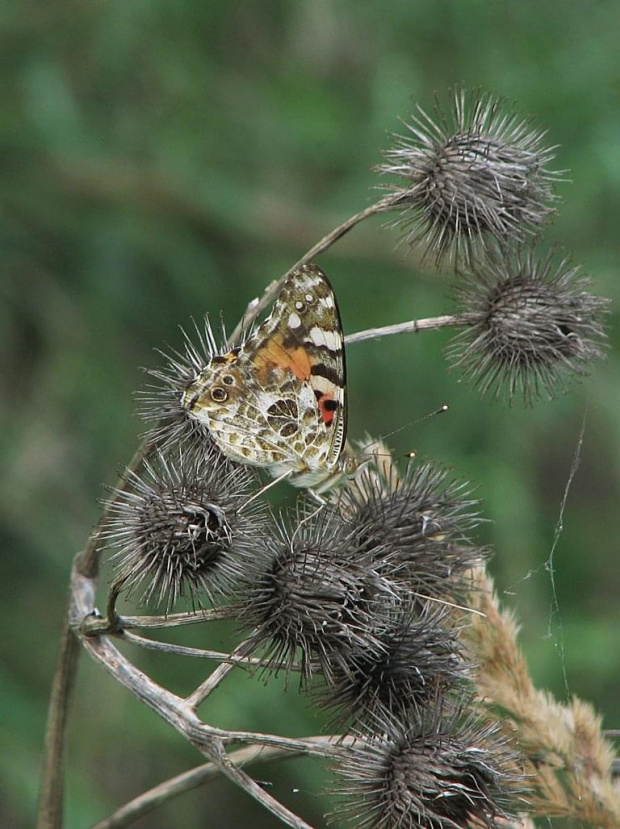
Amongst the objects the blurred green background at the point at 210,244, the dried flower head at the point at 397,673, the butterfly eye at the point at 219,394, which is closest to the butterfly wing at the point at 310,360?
the butterfly eye at the point at 219,394

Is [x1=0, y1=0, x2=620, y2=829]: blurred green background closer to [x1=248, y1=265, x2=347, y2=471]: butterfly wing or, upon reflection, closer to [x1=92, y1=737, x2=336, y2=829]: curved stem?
[x1=248, y1=265, x2=347, y2=471]: butterfly wing

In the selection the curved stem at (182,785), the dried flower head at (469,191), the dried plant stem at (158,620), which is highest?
the dried flower head at (469,191)

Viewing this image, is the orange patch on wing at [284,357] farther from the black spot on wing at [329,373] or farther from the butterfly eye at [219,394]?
the butterfly eye at [219,394]

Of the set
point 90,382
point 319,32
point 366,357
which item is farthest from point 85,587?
point 319,32

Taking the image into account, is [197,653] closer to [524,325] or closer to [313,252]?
[313,252]

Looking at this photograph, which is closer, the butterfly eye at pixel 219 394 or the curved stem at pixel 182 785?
the curved stem at pixel 182 785

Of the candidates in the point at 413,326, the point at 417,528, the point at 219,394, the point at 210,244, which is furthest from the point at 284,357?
the point at 210,244
